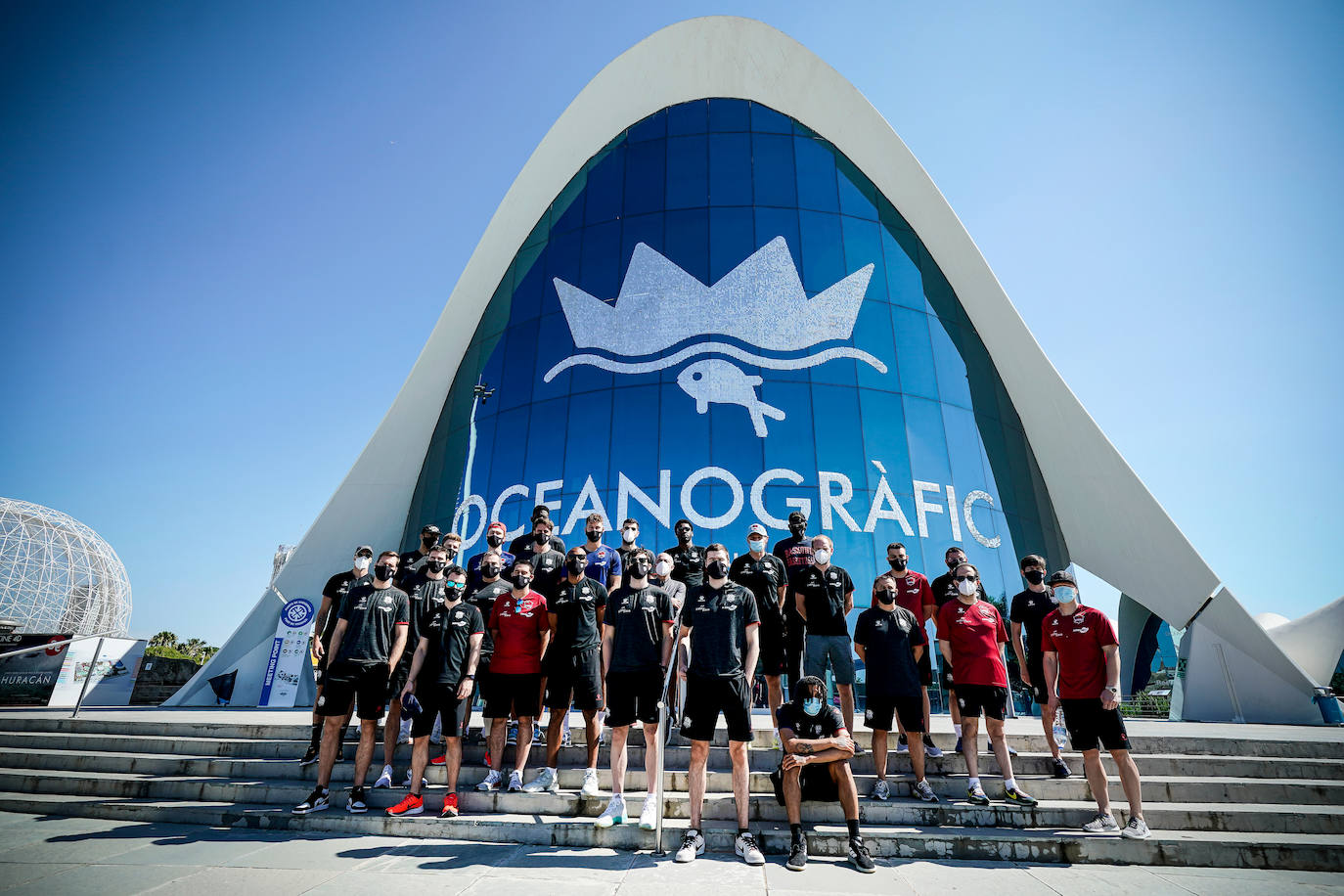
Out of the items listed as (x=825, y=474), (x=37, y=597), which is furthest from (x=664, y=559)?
(x=37, y=597)

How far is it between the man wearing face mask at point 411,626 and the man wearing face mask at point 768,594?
9.71 feet

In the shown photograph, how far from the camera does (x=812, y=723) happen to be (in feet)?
14.3

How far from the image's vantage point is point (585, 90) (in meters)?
16.9

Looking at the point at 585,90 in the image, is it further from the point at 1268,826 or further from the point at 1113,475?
the point at 1268,826

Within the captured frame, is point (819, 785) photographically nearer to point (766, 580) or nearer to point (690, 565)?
point (766, 580)

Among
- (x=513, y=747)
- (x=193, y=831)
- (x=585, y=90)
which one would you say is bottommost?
(x=193, y=831)

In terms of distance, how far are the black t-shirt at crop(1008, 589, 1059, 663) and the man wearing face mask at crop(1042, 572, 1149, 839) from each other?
2.45ft

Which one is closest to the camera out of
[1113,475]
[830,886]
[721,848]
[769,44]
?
[830,886]

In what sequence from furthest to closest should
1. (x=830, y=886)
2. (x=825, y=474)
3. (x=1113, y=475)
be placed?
1. (x=1113, y=475)
2. (x=825, y=474)
3. (x=830, y=886)

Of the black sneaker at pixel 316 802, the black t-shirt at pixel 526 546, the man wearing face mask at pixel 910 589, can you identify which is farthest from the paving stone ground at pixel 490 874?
the black t-shirt at pixel 526 546

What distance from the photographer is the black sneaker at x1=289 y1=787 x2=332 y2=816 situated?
4887 millimetres

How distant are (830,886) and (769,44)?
1852 centimetres

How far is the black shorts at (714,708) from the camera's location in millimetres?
4395

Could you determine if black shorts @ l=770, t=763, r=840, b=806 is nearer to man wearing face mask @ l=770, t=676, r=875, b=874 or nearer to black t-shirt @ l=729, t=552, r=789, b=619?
man wearing face mask @ l=770, t=676, r=875, b=874
